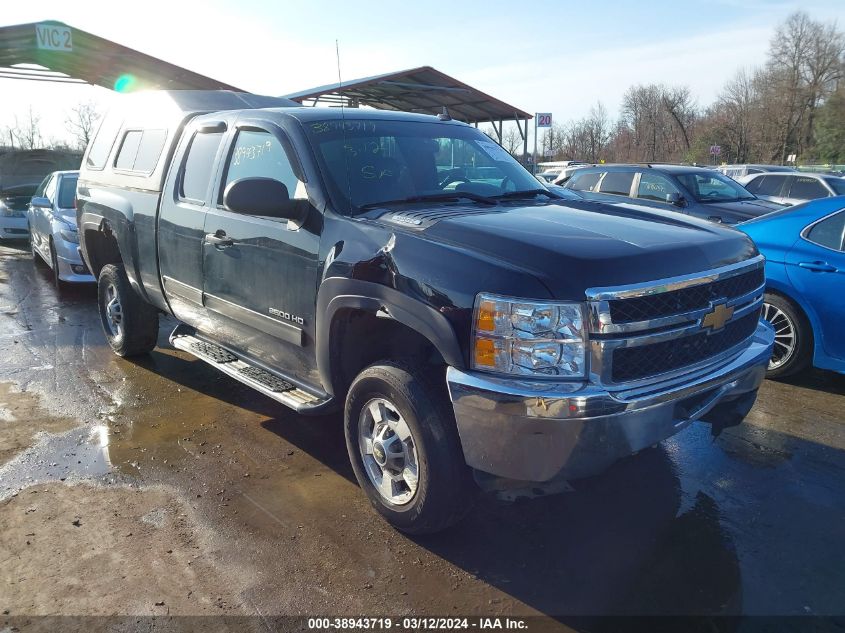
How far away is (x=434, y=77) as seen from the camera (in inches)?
906

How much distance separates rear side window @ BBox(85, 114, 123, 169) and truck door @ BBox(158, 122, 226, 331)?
1594 millimetres

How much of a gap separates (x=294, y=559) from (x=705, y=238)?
251 centimetres

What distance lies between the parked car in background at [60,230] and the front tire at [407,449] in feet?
21.1

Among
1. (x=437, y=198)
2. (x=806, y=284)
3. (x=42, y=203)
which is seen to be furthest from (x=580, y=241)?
(x=42, y=203)

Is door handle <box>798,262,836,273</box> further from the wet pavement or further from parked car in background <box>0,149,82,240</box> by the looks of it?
parked car in background <box>0,149,82,240</box>

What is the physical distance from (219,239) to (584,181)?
8.07 meters

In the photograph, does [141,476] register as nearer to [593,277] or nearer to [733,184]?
[593,277]

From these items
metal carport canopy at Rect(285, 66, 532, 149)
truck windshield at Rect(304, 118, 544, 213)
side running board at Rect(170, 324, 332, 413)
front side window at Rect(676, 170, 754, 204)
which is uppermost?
metal carport canopy at Rect(285, 66, 532, 149)

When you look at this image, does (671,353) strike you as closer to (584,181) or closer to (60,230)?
(584,181)

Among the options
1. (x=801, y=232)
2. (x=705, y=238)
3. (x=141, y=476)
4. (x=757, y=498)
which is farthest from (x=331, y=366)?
(x=801, y=232)

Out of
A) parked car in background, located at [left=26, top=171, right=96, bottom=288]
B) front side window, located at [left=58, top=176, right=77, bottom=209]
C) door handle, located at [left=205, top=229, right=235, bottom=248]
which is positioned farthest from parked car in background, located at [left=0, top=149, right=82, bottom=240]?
door handle, located at [left=205, top=229, right=235, bottom=248]

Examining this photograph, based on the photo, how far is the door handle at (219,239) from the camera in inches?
167

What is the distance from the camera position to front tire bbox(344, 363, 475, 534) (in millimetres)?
2984

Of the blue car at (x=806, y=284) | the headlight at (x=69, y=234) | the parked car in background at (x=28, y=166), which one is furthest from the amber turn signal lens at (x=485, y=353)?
the parked car in background at (x=28, y=166)
